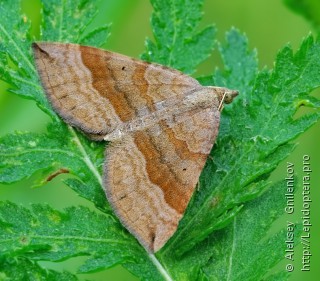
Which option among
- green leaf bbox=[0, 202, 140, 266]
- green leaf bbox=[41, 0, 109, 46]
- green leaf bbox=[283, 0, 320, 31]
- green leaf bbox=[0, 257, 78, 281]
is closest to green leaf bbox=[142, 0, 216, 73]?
green leaf bbox=[41, 0, 109, 46]

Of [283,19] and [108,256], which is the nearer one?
[108,256]

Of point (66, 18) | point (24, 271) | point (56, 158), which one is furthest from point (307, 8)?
point (24, 271)

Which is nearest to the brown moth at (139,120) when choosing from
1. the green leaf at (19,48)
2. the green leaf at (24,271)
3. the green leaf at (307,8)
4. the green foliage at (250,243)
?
the green leaf at (19,48)

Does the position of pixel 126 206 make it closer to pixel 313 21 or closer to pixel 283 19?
pixel 313 21

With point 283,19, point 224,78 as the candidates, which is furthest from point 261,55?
point 224,78

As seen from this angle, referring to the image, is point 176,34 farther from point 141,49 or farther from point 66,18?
point 141,49

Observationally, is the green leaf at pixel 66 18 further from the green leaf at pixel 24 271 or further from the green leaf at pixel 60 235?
the green leaf at pixel 24 271
